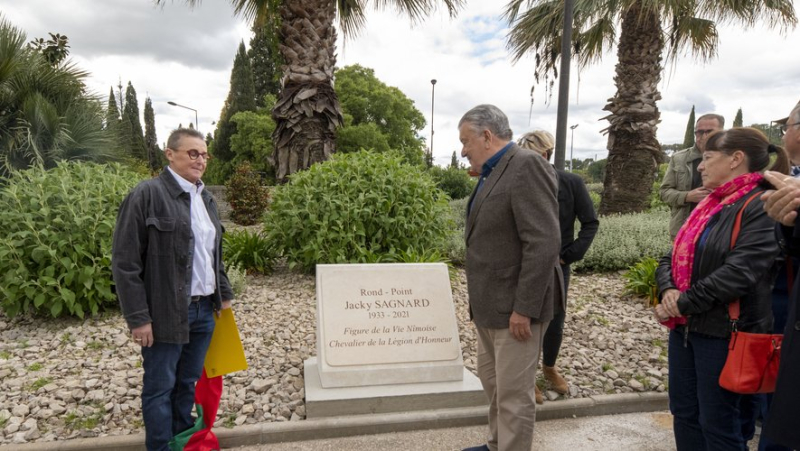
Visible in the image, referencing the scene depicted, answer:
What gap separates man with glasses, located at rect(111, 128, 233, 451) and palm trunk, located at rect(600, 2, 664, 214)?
31.7ft

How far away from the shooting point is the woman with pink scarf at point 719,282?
1960mm

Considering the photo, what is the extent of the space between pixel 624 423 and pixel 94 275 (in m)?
4.58

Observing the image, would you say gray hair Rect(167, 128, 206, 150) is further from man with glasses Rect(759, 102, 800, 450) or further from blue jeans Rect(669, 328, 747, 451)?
blue jeans Rect(669, 328, 747, 451)

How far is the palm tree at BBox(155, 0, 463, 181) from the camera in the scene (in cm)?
807

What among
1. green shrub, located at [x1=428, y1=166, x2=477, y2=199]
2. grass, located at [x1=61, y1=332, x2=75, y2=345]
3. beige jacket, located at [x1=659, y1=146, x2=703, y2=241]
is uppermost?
green shrub, located at [x1=428, y1=166, x2=477, y2=199]

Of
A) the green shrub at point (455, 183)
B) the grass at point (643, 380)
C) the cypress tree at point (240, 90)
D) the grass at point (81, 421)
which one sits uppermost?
the cypress tree at point (240, 90)

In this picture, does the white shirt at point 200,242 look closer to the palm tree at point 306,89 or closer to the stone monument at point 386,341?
the stone monument at point 386,341

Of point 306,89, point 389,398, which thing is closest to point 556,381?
point 389,398

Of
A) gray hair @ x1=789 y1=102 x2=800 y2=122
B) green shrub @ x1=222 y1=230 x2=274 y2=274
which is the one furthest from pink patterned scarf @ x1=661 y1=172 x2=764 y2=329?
green shrub @ x1=222 y1=230 x2=274 y2=274

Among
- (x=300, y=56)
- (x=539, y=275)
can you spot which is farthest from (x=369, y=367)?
(x=300, y=56)

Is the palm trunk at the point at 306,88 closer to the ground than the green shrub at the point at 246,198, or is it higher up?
higher up

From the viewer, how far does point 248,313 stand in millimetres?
4871

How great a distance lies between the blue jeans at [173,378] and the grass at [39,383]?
4.52ft

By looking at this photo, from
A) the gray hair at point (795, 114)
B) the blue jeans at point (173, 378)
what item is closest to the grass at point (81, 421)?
the blue jeans at point (173, 378)
